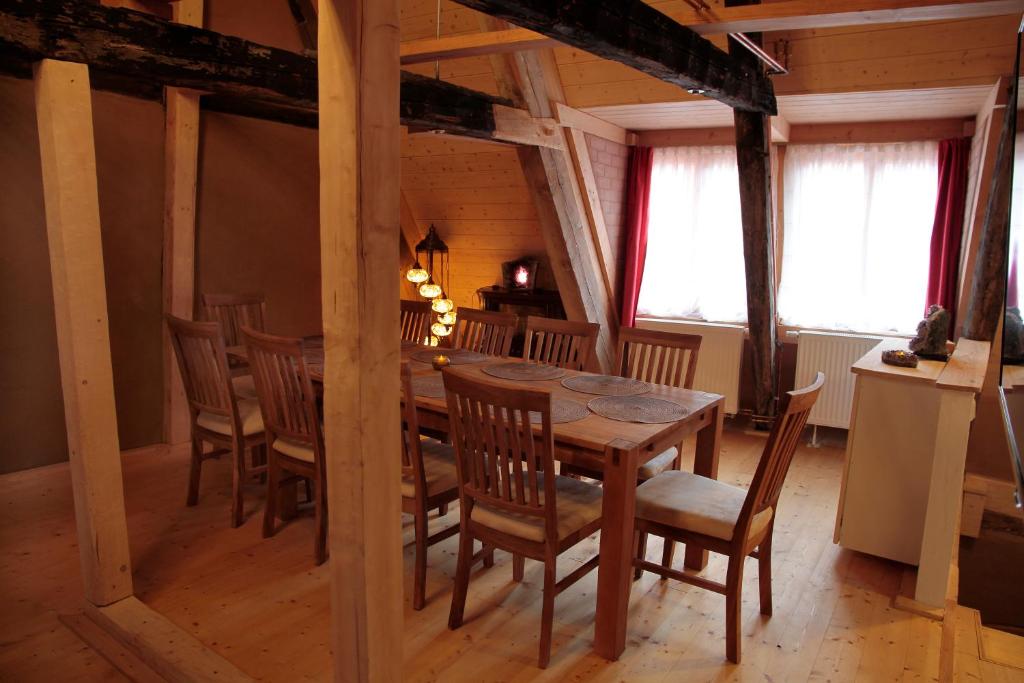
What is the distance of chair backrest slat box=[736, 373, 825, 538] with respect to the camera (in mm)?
2178

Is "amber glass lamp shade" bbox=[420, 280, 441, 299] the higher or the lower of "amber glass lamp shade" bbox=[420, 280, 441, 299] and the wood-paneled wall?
the lower

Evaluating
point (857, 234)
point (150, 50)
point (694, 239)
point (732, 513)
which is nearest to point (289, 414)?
point (150, 50)

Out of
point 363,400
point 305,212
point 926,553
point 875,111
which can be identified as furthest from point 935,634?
point 305,212

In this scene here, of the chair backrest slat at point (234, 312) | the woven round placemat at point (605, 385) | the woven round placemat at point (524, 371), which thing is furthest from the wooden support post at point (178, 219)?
the woven round placemat at point (605, 385)

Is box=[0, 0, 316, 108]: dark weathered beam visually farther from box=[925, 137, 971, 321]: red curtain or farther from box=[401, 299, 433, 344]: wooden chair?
box=[925, 137, 971, 321]: red curtain

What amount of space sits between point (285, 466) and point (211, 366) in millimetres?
579

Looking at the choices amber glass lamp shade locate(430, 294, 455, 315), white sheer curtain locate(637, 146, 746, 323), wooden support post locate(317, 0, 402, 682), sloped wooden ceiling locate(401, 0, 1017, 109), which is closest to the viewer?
wooden support post locate(317, 0, 402, 682)

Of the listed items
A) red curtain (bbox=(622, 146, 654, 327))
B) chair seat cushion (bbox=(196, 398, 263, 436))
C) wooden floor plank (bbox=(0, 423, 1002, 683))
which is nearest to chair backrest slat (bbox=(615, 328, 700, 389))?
wooden floor plank (bbox=(0, 423, 1002, 683))

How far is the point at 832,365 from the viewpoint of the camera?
4715mm

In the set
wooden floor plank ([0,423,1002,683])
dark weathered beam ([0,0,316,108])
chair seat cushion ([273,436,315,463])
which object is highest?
dark weathered beam ([0,0,316,108])

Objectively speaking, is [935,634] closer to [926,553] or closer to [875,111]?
[926,553]

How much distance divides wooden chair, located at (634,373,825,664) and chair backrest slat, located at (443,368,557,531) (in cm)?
43

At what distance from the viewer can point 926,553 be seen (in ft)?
8.96

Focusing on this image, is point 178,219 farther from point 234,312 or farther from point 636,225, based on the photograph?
point 636,225
